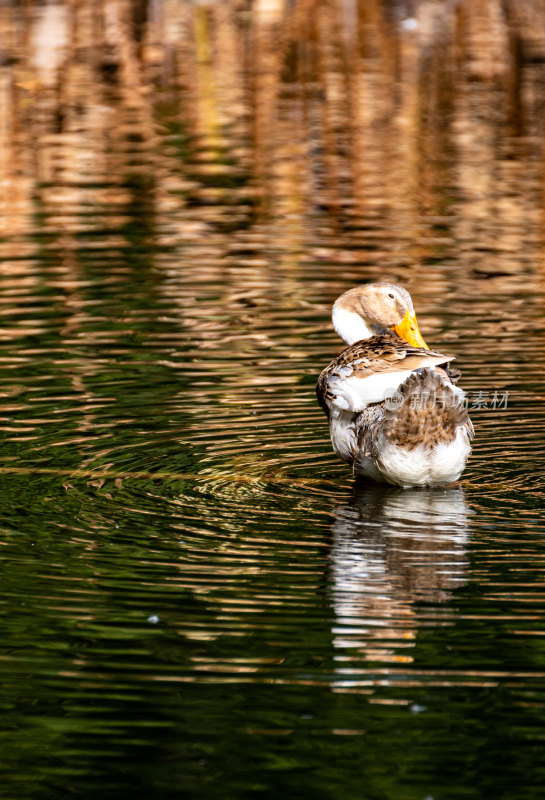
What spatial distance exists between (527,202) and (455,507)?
33.0 feet

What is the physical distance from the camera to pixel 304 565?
6.93 m

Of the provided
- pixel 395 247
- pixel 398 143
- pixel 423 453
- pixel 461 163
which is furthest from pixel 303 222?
pixel 423 453

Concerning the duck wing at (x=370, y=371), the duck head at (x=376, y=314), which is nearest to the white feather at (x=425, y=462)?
the duck wing at (x=370, y=371)

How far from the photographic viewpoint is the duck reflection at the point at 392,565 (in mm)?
6094

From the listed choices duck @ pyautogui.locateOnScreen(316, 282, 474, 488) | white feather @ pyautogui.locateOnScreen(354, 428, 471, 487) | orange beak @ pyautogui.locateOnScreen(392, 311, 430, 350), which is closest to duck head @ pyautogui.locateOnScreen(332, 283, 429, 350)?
orange beak @ pyautogui.locateOnScreen(392, 311, 430, 350)

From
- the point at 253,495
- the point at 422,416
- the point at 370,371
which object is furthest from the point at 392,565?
the point at 370,371

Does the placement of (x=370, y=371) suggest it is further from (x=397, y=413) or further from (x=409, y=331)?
(x=409, y=331)

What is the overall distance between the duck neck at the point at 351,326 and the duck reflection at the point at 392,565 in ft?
4.24

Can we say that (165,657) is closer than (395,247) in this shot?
Yes

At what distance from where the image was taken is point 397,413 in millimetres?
7805

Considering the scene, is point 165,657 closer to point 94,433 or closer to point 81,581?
point 81,581

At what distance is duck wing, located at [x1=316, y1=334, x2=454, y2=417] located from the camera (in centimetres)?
784

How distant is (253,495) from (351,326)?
5.95ft

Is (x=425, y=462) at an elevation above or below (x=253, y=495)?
above
